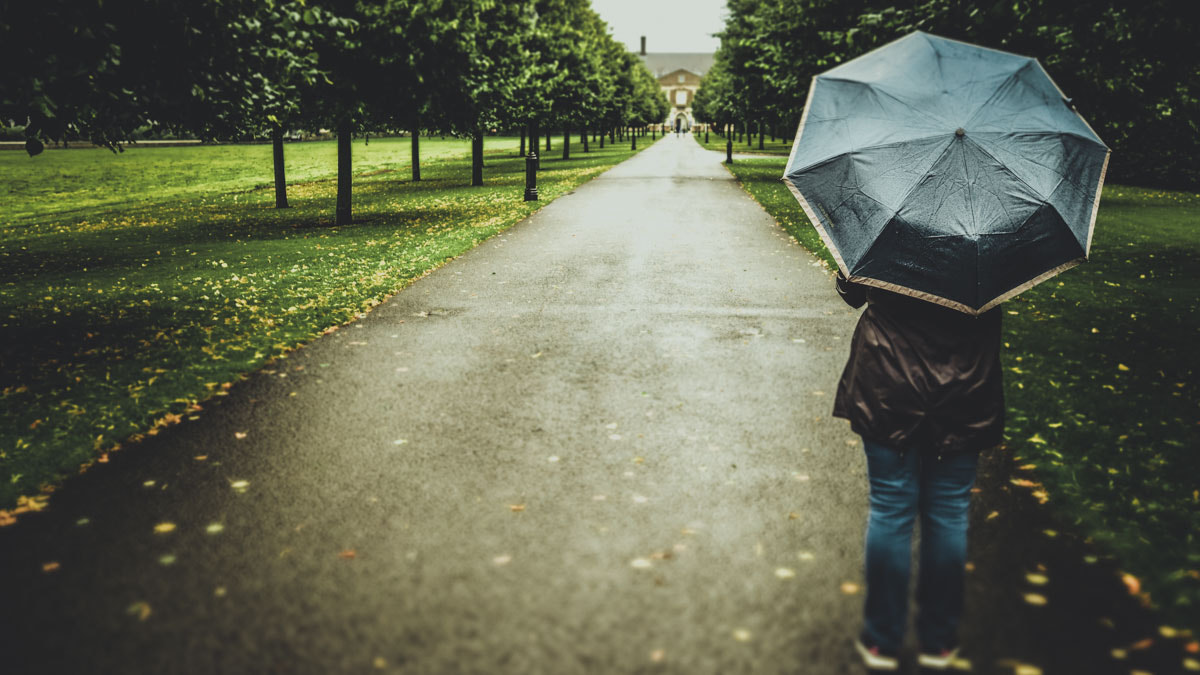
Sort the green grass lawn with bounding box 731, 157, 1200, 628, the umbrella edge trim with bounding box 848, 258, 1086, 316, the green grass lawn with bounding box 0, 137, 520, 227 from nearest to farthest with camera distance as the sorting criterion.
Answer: the umbrella edge trim with bounding box 848, 258, 1086, 316
the green grass lawn with bounding box 731, 157, 1200, 628
the green grass lawn with bounding box 0, 137, 520, 227

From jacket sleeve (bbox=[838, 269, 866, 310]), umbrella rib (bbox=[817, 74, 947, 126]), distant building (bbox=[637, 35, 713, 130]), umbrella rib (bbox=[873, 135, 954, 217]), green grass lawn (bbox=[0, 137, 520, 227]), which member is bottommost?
green grass lawn (bbox=[0, 137, 520, 227])

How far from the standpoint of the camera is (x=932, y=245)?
2744 millimetres

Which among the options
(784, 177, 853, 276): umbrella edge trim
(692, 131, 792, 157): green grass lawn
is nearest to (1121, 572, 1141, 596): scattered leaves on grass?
(784, 177, 853, 276): umbrella edge trim

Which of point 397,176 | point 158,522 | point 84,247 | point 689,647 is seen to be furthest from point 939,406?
point 397,176

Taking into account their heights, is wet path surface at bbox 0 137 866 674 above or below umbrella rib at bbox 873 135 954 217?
below

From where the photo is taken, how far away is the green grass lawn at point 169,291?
5.73 m

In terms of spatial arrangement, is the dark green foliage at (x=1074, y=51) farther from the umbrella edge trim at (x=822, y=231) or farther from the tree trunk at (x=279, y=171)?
the tree trunk at (x=279, y=171)

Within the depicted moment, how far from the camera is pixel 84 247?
15.1m

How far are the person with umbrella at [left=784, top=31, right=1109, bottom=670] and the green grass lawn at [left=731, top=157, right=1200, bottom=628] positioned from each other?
1.33 m

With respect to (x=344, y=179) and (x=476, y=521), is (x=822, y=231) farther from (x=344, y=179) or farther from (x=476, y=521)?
(x=344, y=179)

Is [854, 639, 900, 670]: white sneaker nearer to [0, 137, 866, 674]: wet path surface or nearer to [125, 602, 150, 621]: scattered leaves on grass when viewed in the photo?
[0, 137, 866, 674]: wet path surface

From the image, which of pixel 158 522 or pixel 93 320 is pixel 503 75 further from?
pixel 158 522

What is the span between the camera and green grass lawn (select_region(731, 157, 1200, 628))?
396 centimetres

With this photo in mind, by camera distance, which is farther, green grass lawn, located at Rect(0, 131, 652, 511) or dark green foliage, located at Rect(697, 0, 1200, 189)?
dark green foliage, located at Rect(697, 0, 1200, 189)
